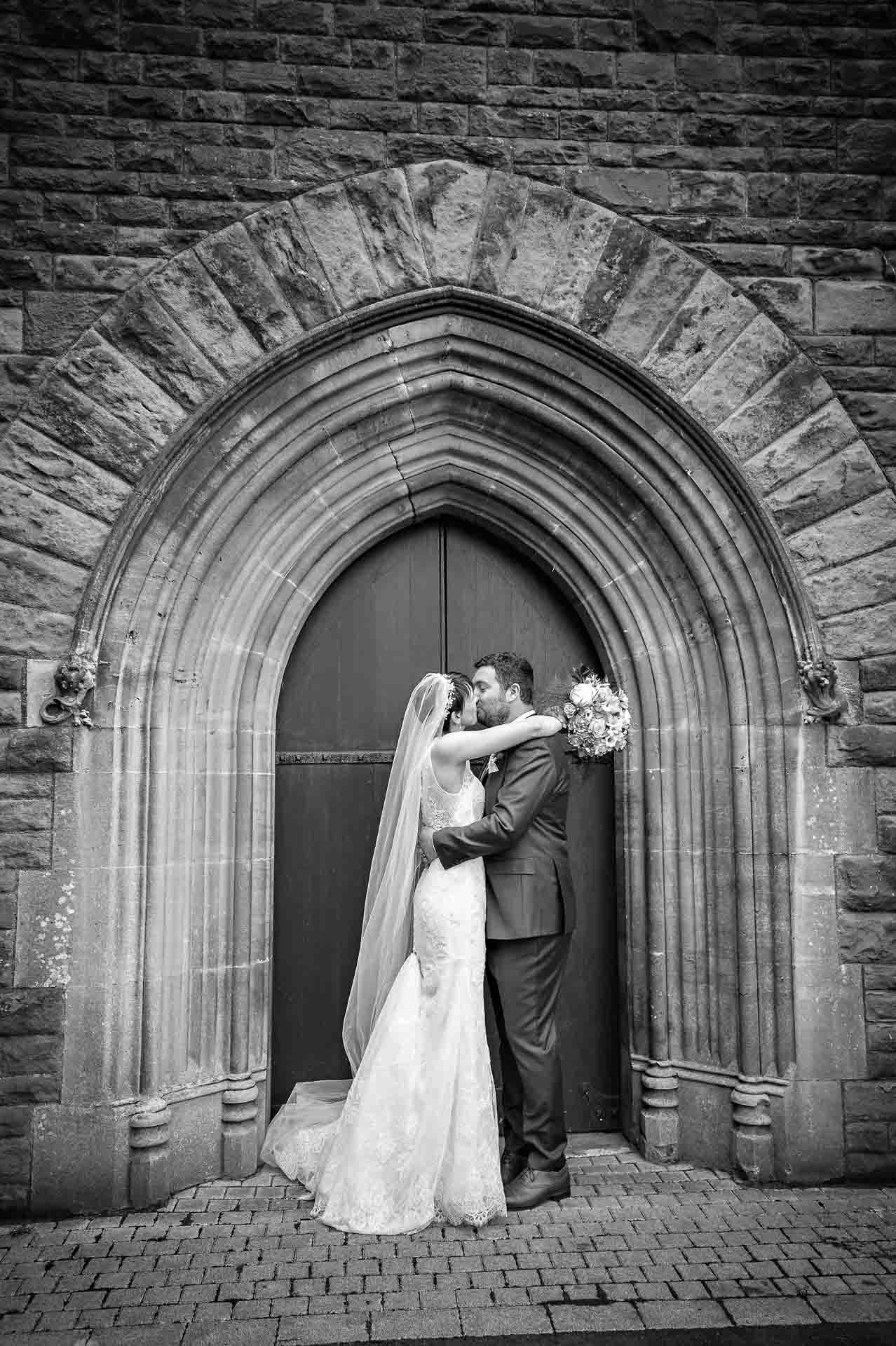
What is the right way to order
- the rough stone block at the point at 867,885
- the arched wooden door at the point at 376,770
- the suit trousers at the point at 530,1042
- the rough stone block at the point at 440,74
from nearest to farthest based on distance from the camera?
the suit trousers at the point at 530,1042, the rough stone block at the point at 867,885, the rough stone block at the point at 440,74, the arched wooden door at the point at 376,770

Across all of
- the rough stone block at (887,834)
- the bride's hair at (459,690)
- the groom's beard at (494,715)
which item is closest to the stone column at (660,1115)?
the rough stone block at (887,834)

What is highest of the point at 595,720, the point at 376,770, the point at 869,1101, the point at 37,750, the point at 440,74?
the point at 440,74

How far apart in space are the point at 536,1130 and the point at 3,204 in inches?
190

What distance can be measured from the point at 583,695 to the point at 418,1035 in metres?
1.68

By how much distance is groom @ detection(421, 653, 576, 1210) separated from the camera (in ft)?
13.8

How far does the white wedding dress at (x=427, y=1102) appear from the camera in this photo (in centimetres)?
387

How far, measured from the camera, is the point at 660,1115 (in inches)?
184

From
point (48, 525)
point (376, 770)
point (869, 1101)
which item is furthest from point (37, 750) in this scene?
point (869, 1101)

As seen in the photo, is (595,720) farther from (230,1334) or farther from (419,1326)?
(230,1334)

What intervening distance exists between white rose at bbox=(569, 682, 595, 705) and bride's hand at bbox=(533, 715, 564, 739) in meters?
0.24

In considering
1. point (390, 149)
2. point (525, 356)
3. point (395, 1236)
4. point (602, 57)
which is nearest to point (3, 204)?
point (390, 149)

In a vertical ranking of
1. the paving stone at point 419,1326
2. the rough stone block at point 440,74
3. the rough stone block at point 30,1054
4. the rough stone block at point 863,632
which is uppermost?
the rough stone block at point 440,74

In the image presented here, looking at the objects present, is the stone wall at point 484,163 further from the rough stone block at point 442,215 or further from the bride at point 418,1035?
the bride at point 418,1035

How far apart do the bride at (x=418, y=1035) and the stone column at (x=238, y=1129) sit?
0.39 feet
